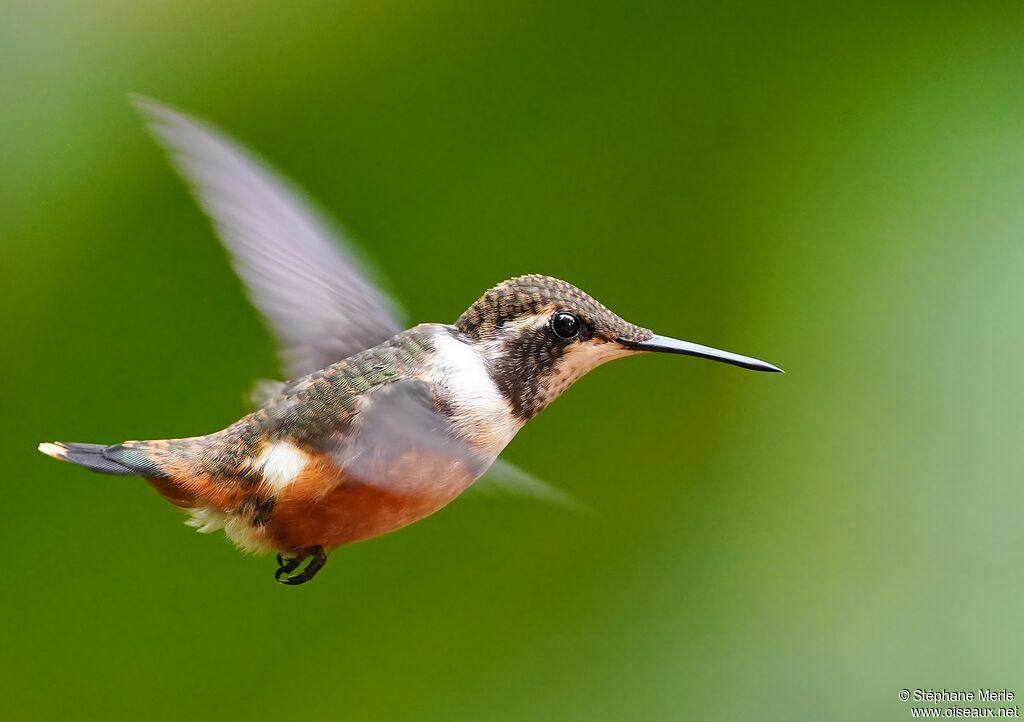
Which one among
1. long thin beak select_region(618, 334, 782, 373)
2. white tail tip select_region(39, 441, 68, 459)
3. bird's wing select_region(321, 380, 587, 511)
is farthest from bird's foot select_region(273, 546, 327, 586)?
long thin beak select_region(618, 334, 782, 373)

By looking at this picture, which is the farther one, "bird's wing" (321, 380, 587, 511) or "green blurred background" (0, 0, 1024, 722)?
"green blurred background" (0, 0, 1024, 722)

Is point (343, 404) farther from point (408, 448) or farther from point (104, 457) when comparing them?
point (104, 457)

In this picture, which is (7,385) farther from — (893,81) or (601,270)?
(893,81)

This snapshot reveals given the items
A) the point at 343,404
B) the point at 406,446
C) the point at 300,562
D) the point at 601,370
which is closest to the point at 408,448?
the point at 406,446

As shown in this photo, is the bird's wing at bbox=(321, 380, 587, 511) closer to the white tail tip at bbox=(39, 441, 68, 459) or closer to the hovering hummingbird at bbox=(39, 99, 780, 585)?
the hovering hummingbird at bbox=(39, 99, 780, 585)

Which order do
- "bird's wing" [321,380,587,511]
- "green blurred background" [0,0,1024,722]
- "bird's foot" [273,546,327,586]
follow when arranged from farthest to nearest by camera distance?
"green blurred background" [0,0,1024,722], "bird's foot" [273,546,327,586], "bird's wing" [321,380,587,511]

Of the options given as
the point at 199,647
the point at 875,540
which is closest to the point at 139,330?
the point at 199,647

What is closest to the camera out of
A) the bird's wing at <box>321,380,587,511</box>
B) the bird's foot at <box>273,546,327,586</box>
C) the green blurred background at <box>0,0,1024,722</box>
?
the bird's wing at <box>321,380,587,511</box>
